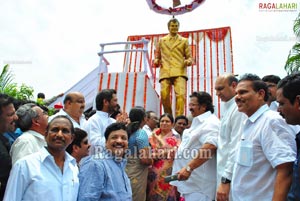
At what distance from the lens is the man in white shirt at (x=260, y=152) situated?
2152 mm

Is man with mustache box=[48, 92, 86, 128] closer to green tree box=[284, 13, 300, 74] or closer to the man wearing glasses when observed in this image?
the man wearing glasses

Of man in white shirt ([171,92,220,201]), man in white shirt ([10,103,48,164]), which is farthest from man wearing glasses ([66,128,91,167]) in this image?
man in white shirt ([171,92,220,201])

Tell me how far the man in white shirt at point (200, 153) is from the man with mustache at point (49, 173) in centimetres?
106

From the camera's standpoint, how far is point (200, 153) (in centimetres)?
314

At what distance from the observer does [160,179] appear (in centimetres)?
398

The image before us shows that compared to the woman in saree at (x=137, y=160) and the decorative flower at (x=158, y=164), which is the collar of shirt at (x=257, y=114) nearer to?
the woman in saree at (x=137, y=160)

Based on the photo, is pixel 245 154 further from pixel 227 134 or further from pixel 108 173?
pixel 108 173

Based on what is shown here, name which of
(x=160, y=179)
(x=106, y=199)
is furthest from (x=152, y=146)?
(x=106, y=199)

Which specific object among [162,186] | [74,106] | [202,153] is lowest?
[162,186]

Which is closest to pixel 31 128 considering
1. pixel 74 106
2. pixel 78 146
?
pixel 78 146

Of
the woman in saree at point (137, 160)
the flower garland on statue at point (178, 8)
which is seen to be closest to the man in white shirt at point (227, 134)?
the woman in saree at point (137, 160)

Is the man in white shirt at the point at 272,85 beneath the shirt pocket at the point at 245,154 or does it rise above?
above

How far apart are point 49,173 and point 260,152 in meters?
1.27

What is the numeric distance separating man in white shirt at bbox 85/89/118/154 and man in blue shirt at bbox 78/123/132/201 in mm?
830
